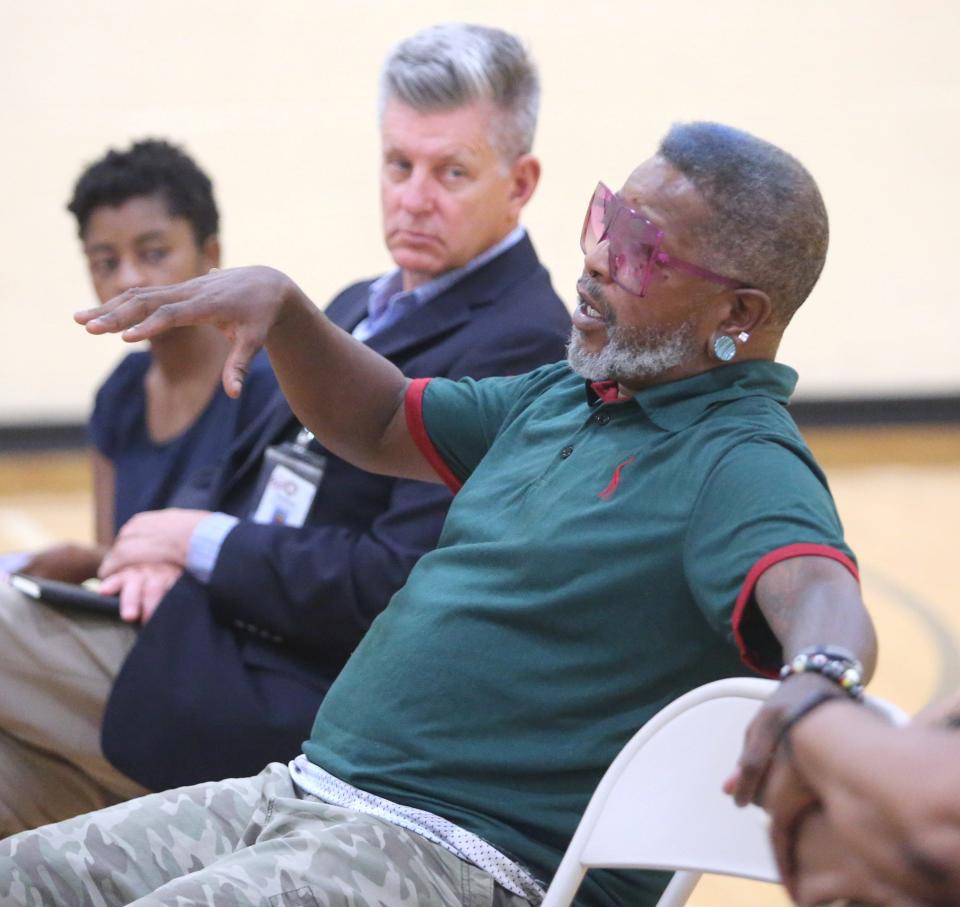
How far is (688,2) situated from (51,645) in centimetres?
514

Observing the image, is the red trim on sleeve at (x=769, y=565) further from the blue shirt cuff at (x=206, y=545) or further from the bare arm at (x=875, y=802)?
the blue shirt cuff at (x=206, y=545)

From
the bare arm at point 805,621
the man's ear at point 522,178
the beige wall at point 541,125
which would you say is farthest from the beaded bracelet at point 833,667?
the beige wall at point 541,125

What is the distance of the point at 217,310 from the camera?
1788 mm

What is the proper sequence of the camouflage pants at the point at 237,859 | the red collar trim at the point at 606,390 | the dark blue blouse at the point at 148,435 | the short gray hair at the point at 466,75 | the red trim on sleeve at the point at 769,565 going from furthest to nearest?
the dark blue blouse at the point at 148,435, the short gray hair at the point at 466,75, the red collar trim at the point at 606,390, the camouflage pants at the point at 237,859, the red trim on sleeve at the point at 769,565

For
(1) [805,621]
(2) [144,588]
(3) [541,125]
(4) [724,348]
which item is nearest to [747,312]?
(4) [724,348]

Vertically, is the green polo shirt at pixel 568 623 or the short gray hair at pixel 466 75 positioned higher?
the short gray hair at pixel 466 75

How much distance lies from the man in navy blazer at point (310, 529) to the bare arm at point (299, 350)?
305 mm

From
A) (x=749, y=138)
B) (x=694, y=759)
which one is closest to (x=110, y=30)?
(x=749, y=138)

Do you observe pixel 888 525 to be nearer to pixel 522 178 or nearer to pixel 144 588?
pixel 522 178

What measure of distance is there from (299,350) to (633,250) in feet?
1.61

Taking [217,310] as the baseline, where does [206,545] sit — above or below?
below

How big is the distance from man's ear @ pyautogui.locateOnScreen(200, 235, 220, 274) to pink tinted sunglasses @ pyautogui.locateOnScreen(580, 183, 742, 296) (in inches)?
63.0

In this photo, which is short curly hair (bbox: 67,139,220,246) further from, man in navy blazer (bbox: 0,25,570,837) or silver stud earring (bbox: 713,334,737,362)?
silver stud earring (bbox: 713,334,737,362)

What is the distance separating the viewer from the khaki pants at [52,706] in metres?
2.53
